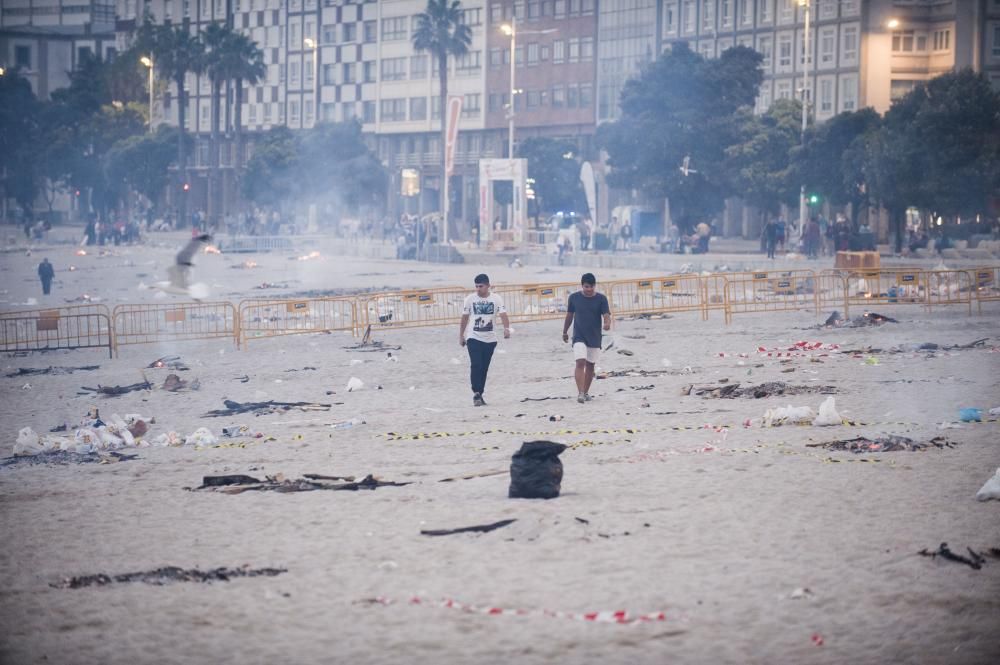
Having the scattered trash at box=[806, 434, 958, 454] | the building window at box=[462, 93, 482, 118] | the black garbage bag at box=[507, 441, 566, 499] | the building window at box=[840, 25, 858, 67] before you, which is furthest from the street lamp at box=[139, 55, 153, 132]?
the black garbage bag at box=[507, 441, 566, 499]

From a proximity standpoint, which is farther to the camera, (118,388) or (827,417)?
(118,388)

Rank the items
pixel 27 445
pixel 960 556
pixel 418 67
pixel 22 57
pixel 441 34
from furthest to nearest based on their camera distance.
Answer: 1. pixel 22 57
2. pixel 418 67
3. pixel 441 34
4. pixel 27 445
5. pixel 960 556

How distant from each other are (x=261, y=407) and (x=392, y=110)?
8839 centimetres

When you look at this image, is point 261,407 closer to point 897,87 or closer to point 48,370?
point 48,370

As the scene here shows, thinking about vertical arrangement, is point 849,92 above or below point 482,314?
above

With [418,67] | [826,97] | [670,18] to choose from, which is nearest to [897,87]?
[826,97]

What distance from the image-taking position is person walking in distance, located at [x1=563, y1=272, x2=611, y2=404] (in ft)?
50.1

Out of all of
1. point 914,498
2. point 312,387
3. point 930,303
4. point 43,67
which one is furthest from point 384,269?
point 43,67

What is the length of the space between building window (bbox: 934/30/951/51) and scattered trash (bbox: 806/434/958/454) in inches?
2603

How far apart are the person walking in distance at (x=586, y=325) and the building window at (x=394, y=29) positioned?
89995 mm

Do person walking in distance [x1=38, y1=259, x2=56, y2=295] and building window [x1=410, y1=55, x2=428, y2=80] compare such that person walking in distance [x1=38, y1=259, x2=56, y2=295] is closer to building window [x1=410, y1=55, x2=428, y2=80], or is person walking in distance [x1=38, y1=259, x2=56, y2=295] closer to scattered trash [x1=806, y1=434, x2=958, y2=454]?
scattered trash [x1=806, y1=434, x2=958, y2=454]

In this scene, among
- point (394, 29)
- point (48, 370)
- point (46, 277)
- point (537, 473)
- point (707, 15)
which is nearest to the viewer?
point (537, 473)

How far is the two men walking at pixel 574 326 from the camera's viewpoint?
602 inches

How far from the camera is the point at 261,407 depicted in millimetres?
15953
